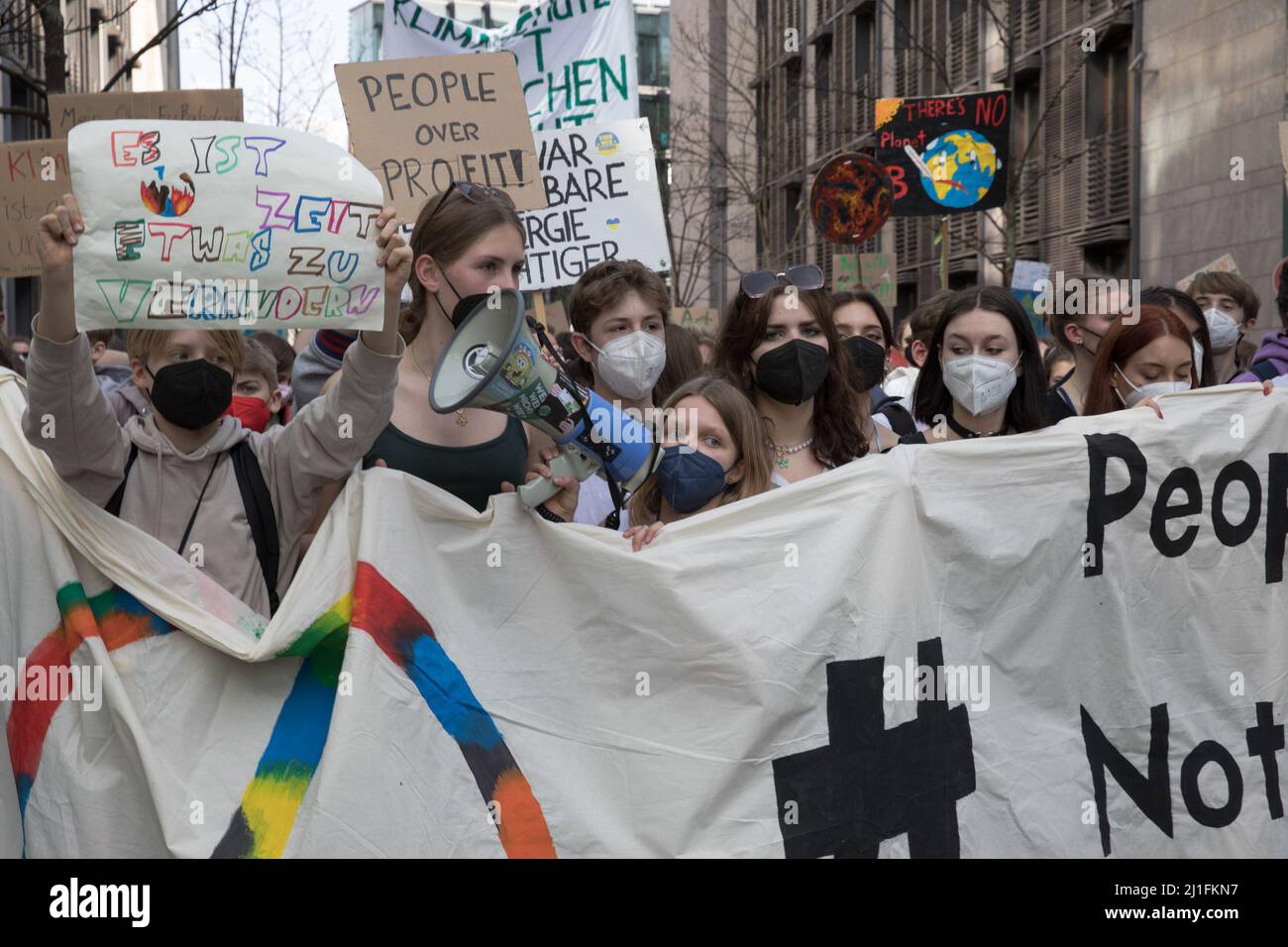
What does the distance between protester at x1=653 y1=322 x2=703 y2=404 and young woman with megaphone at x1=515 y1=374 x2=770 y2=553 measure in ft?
2.70

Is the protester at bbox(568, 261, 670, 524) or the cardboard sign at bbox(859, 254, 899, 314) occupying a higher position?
the cardboard sign at bbox(859, 254, 899, 314)

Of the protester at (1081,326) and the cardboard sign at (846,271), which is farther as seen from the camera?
the cardboard sign at (846,271)

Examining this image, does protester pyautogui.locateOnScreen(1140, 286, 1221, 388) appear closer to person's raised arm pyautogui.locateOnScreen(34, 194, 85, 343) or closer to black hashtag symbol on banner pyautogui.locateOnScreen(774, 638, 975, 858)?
black hashtag symbol on banner pyautogui.locateOnScreen(774, 638, 975, 858)

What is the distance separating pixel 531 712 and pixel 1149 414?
69.7 inches

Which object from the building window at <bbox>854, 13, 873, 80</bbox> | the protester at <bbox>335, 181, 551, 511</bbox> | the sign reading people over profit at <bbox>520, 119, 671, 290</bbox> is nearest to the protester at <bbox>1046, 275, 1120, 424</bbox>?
the sign reading people over profit at <bbox>520, 119, 671, 290</bbox>

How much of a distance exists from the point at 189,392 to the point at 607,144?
12.3 ft

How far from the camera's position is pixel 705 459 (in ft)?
12.0

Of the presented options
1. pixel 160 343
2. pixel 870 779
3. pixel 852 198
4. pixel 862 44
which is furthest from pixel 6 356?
pixel 862 44

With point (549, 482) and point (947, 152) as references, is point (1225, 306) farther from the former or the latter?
point (947, 152)

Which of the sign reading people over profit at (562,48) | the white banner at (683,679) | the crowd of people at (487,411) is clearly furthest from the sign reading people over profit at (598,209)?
the white banner at (683,679)

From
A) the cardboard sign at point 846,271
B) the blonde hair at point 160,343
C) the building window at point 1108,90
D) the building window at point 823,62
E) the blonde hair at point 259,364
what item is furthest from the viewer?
the building window at point 823,62

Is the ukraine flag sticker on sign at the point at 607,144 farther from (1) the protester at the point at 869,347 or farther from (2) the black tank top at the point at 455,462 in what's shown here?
(2) the black tank top at the point at 455,462

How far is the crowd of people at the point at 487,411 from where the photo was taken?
320cm

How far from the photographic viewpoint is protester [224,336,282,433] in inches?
196
